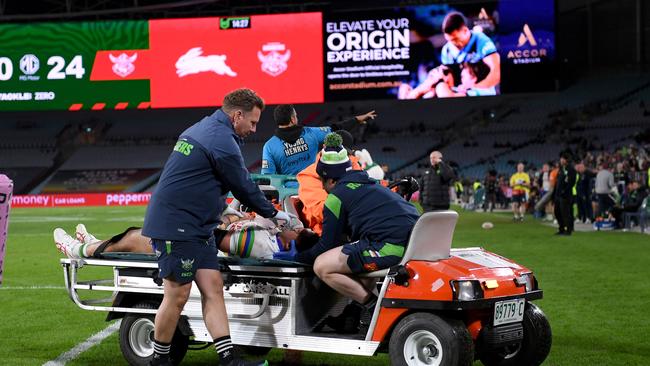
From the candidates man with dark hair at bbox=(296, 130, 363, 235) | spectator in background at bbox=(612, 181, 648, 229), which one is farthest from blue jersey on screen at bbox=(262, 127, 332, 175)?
spectator in background at bbox=(612, 181, 648, 229)

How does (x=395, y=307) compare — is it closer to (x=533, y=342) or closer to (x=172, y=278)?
(x=533, y=342)

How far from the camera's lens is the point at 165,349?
6.56 meters

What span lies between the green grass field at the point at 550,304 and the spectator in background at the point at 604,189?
3.00 meters

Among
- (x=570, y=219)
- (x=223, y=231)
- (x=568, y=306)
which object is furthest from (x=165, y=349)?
(x=570, y=219)

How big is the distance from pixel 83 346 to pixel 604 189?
18823 mm

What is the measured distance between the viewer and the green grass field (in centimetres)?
802

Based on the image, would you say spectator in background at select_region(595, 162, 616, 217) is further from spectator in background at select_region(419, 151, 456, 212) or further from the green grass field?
spectator in background at select_region(419, 151, 456, 212)

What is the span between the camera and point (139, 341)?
295 inches

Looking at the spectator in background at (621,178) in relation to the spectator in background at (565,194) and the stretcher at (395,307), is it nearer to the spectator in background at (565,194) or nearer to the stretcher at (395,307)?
the spectator in background at (565,194)

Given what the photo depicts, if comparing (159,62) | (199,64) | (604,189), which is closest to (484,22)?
(199,64)

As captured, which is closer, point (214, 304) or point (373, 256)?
point (214, 304)

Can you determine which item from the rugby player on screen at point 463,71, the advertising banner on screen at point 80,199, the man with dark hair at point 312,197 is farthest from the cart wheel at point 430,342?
the advertising banner on screen at point 80,199

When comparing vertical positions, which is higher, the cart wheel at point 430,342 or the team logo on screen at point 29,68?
the team logo on screen at point 29,68

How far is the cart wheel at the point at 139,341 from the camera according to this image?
24.3ft
